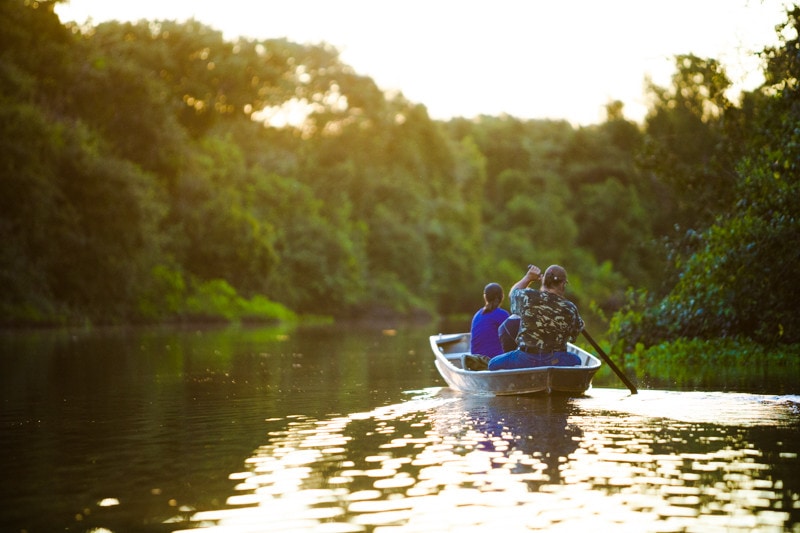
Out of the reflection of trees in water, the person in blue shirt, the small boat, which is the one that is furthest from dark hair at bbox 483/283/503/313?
the reflection of trees in water

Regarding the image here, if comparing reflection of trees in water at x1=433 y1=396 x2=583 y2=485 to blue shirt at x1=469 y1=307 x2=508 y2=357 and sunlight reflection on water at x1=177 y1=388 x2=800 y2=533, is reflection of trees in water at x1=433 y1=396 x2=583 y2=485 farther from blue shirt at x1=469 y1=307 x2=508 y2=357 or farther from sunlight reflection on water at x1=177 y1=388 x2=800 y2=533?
blue shirt at x1=469 y1=307 x2=508 y2=357

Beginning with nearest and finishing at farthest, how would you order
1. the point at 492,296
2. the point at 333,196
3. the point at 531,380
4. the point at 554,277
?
1. the point at 531,380
2. the point at 554,277
3. the point at 492,296
4. the point at 333,196

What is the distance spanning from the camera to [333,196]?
6869 centimetres

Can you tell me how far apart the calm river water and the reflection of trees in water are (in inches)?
1.3

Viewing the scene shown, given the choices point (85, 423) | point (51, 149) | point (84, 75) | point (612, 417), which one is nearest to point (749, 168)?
point (612, 417)

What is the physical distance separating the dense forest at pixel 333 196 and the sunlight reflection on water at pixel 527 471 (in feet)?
23.5

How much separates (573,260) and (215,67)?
122ft

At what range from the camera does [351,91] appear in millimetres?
69500

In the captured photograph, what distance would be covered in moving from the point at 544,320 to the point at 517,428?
10.6 ft

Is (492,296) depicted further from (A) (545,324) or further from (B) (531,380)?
(B) (531,380)

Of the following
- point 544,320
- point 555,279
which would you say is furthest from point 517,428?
point 555,279

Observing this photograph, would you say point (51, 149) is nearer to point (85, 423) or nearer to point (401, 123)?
point (85, 423)

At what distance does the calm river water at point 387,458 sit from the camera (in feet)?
23.8

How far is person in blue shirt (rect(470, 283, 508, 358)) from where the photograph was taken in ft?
52.7
